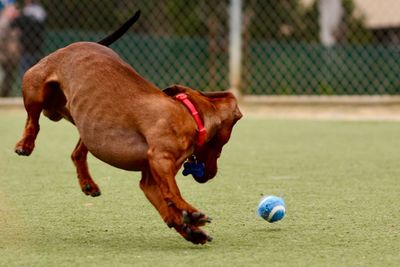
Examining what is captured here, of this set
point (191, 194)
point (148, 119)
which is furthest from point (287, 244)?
point (191, 194)

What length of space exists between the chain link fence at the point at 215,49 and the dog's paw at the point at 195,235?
225 inches

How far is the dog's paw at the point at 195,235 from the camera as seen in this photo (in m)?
3.21

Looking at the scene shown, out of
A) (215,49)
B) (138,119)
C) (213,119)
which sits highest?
(215,49)

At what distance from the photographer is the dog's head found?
3.47 m

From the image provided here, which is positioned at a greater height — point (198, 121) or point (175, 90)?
point (175, 90)

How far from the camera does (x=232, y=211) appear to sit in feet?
13.2

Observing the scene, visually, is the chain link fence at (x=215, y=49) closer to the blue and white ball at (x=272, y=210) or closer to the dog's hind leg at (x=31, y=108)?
the dog's hind leg at (x=31, y=108)

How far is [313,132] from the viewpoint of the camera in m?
7.31

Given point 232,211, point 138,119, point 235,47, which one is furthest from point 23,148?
point 235,47

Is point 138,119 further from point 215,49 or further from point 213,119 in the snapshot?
point 215,49

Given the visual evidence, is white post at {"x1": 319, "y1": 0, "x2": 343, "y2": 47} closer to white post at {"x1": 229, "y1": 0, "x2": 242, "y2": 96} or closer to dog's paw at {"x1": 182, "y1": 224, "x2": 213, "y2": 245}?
white post at {"x1": 229, "y1": 0, "x2": 242, "y2": 96}

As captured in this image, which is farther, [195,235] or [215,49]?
[215,49]

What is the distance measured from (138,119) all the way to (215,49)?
5.63 meters

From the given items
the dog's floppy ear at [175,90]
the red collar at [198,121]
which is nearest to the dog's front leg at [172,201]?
the red collar at [198,121]
